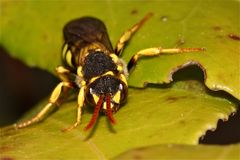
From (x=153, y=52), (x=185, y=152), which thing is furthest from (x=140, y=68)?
(x=185, y=152)

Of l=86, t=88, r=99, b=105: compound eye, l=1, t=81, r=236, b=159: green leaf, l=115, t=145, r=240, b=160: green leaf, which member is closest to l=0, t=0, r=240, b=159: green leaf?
l=1, t=81, r=236, b=159: green leaf

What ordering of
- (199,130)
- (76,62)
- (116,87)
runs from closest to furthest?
(199,130) < (116,87) < (76,62)

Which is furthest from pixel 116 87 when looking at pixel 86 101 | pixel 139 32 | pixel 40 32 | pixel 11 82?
pixel 11 82

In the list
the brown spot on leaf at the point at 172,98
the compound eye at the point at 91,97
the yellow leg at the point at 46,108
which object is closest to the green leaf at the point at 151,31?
the brown spot on leaf at the point at 172,98

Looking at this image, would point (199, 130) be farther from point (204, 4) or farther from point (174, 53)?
point (204, 4)

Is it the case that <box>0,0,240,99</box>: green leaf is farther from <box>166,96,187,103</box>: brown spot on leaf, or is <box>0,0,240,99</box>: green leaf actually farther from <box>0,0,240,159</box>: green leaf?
<box>166,96,187,103</box>: brown spot on leaf

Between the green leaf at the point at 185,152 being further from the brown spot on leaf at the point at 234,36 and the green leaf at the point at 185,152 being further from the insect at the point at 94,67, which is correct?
the brown spot on leaf at the point at 234,36
